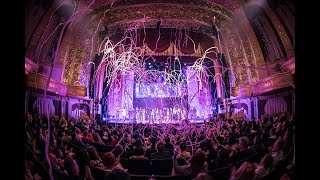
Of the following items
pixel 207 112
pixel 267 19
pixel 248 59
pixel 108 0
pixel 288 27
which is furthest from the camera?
pixel 108 0

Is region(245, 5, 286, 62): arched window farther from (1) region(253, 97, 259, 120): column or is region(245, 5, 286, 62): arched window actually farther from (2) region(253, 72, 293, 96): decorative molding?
(1) region(253, 97, 259, 120): column

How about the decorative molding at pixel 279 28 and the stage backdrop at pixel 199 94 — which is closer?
the decorative molding at pixel 279 28

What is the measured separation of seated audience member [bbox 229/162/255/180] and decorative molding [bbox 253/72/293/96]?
142 cm

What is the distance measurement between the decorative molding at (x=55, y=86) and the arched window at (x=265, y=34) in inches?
132

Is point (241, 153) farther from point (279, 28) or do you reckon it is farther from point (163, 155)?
point (279, 28)

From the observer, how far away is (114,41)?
6.06 m

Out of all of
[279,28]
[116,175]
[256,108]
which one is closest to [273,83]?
[256,108]

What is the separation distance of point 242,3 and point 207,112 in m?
2.31

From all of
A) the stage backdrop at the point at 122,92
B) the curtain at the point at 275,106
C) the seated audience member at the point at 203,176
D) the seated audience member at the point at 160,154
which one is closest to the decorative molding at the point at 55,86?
the stage backdrop at the point at 122,92

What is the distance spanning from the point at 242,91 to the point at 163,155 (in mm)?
2189

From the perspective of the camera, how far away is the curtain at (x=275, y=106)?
3.83 metres

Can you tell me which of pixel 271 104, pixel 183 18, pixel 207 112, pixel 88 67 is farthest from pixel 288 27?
pixel 88 67

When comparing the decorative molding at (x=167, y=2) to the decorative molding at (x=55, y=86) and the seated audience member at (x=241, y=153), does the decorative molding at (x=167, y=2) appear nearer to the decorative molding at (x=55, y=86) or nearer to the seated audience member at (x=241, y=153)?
the decorative molding at (x=55, y=86)

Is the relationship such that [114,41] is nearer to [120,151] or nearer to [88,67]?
[88,67]
